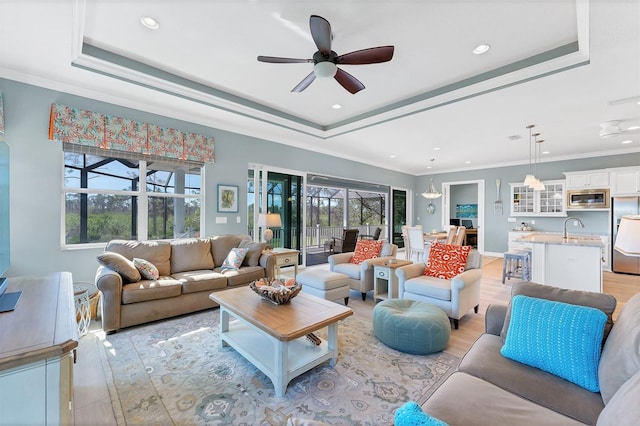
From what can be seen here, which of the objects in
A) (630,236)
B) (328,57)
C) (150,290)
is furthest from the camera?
(150,290)

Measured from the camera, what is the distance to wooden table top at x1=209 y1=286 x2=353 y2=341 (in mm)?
1915

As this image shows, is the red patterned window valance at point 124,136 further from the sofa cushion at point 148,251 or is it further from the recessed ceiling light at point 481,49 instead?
the recessed ceiling light at point 481,49

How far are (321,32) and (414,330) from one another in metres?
2.61

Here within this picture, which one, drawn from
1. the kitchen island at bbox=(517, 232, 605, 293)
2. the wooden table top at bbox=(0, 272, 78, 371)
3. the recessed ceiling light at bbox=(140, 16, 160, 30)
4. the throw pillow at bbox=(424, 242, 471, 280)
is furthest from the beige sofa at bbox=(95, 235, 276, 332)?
the kitchen island at bbox=(517, 232, 605, 293)

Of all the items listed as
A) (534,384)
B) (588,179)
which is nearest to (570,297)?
(534,384)

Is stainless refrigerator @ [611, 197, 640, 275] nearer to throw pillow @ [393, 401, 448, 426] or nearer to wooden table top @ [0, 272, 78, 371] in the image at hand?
throw pillow @ [393, 401, 448, 426]

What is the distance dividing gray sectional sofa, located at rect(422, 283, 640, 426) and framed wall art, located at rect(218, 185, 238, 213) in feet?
13.7

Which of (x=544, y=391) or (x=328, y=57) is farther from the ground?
(x=328, y=57)

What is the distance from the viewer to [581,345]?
133 cm

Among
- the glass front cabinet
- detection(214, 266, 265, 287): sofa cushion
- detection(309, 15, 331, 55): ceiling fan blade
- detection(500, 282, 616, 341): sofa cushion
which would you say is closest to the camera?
detection(500, 282, 616, 341): sofa cushion

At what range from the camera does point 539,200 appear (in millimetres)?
7281

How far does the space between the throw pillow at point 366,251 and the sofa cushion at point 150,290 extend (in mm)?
2581

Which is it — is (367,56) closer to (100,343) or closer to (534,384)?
(534,384)

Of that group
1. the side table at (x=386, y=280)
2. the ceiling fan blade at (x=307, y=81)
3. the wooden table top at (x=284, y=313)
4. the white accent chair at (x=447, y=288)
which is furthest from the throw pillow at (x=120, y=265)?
the white accent chair at (x=447, y=288)
